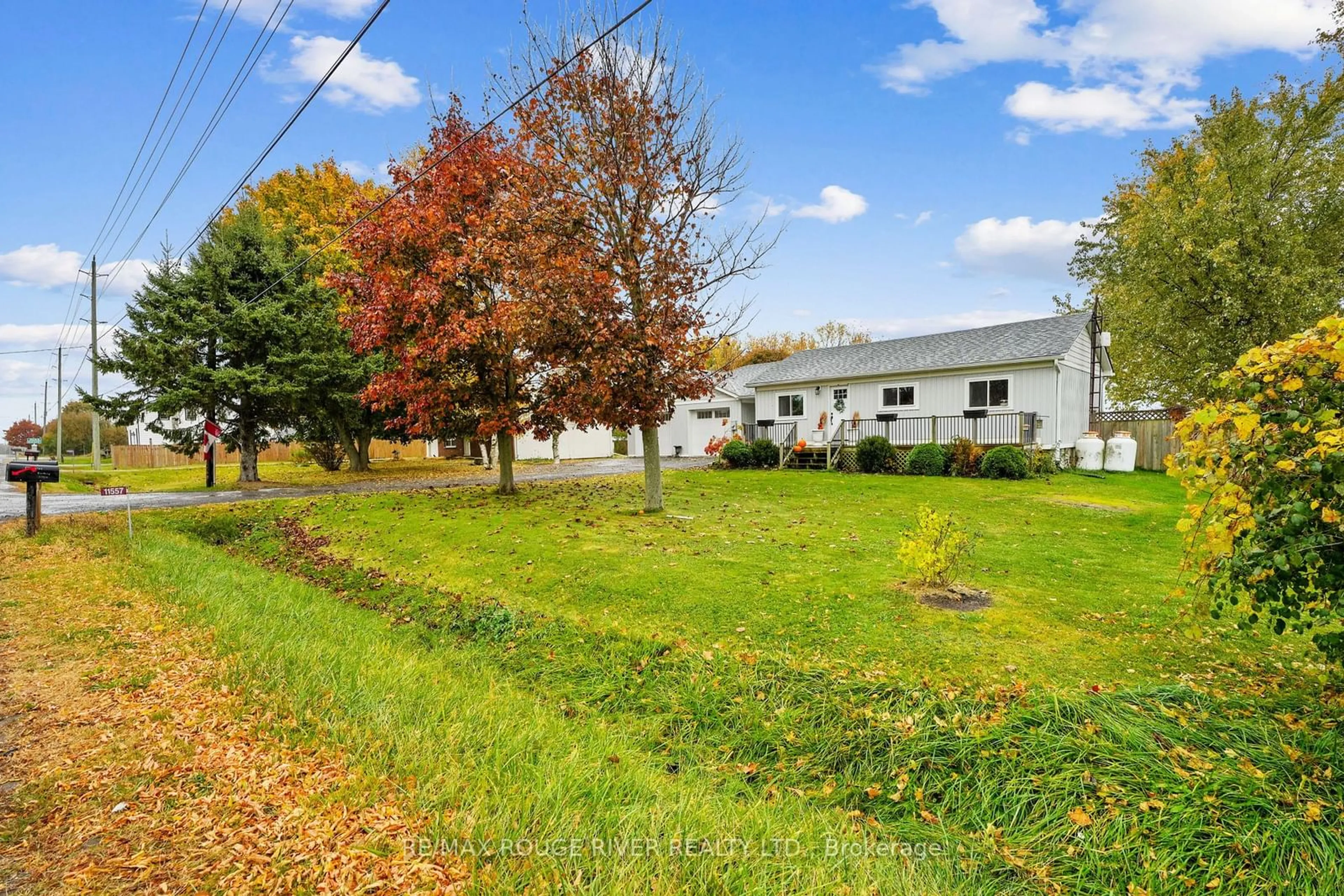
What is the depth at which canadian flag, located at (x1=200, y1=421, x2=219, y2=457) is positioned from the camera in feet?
50.4

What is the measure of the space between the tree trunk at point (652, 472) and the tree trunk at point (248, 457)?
46.5 ft

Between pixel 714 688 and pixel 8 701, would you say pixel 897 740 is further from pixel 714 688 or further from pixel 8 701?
pixel 8 701

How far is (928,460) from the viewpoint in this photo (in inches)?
680

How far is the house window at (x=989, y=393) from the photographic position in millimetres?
20109

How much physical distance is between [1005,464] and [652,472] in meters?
10.1

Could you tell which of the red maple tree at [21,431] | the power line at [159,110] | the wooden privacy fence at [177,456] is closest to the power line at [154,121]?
the power line at [159,110]

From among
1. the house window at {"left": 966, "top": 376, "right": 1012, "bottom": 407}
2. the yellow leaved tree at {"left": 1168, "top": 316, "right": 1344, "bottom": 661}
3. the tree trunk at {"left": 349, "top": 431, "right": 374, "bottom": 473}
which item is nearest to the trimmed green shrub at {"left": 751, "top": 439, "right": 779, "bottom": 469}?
the house window at {"left": 966, "top": 376, "right": 1012, "bottom": 407}

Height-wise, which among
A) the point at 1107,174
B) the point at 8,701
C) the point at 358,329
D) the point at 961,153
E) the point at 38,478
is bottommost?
the point at 8,701

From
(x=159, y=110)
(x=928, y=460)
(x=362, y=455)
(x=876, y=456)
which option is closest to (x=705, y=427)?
(x=876, y=456)

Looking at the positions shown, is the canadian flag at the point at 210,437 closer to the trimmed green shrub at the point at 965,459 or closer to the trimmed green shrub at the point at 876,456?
the trimmed green shrub at the point at 876,456

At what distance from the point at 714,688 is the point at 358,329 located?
1179 cm

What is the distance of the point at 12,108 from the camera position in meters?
12.8

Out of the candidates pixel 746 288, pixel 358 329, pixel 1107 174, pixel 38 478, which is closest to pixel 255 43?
pixel 358 329

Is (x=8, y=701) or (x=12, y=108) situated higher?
(x=12, y=108)
